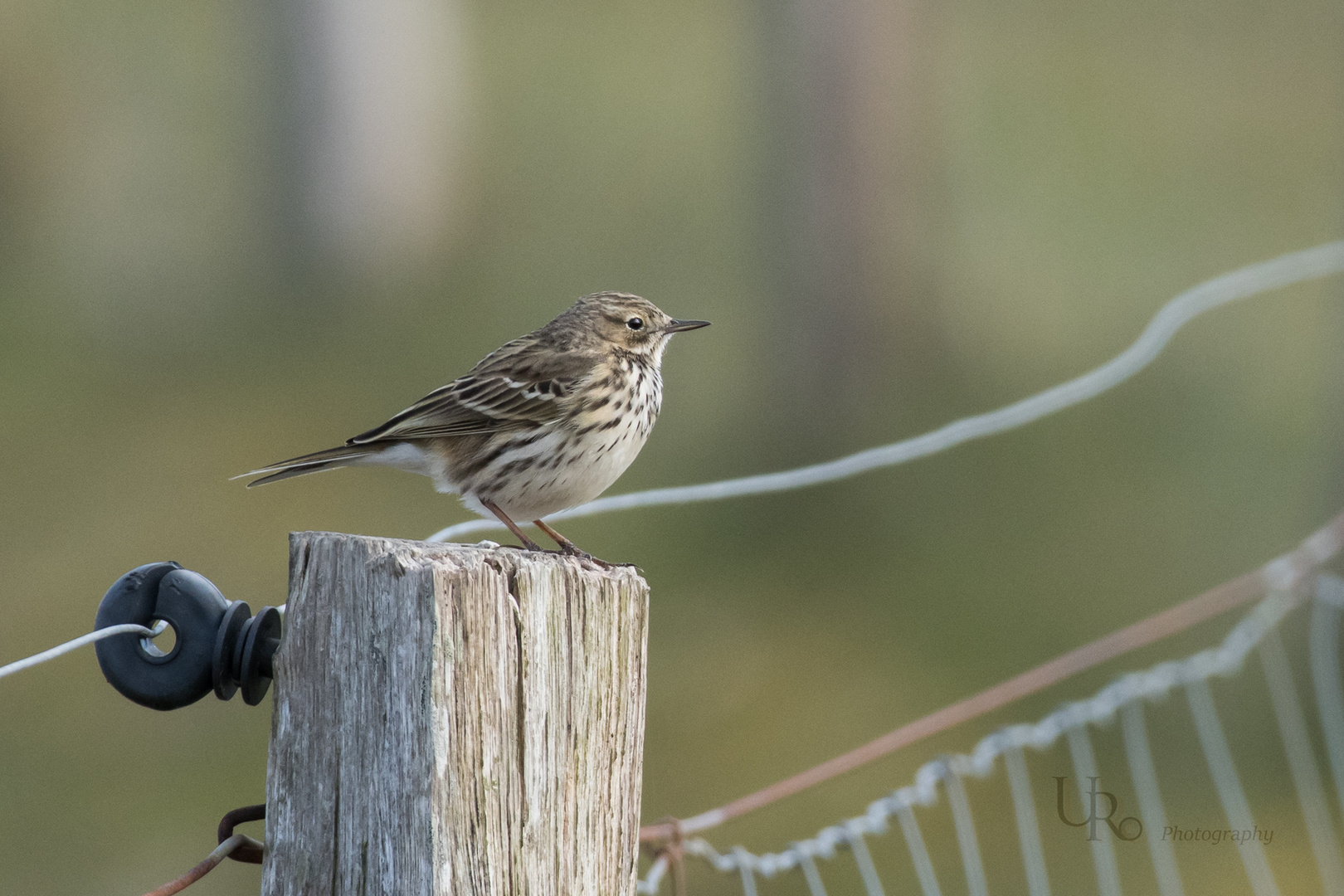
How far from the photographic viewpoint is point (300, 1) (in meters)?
13.2

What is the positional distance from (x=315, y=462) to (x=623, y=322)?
1184mm

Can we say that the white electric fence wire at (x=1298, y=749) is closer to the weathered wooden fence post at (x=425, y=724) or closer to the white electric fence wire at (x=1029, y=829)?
the white electric fence wire at (x=1029, y=829)

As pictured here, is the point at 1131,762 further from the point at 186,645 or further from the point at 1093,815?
the point at 186,645

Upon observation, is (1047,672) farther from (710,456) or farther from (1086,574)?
(710,456)

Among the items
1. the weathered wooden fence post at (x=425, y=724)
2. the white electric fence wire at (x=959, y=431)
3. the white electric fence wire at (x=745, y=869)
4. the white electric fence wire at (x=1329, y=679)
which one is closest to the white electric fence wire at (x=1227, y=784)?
the white electric fence wire at (x=1329, y=679)

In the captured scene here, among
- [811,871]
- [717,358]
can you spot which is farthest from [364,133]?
[811,871]

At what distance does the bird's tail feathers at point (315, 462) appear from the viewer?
4.03 meters

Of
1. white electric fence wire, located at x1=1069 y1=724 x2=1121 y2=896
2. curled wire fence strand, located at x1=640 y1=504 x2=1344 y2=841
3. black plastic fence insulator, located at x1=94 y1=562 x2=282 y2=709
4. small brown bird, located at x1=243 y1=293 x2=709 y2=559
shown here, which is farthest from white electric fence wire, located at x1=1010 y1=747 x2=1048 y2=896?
black plastic fence insulator, located at x1=94 y1=562 x2=282 y2=709

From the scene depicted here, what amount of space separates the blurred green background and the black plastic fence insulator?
4967 mm

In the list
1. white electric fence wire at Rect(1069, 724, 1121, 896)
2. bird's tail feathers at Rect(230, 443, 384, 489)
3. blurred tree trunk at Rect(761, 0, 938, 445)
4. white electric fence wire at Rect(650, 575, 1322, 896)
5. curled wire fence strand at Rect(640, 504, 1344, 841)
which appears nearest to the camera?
curled wire fence strand at Rect(640, 504, 1344, 841)

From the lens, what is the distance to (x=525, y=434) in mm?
4301

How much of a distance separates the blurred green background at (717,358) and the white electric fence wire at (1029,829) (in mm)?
106

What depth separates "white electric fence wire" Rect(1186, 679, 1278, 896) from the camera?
6594 mm

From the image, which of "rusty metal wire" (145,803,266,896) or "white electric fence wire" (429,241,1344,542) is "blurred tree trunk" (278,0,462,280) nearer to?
"white electric fence wire" (429,241,1344,542)
